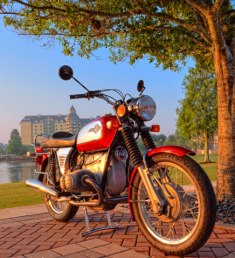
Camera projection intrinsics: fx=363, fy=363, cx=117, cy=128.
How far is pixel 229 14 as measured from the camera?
6531 millimetres

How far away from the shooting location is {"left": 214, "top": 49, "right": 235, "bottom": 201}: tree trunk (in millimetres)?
5637

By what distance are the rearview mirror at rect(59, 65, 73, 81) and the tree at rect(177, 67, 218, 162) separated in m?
28.9

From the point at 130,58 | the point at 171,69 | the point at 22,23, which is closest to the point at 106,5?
A: the point at 22,23

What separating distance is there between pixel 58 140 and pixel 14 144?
129326mm

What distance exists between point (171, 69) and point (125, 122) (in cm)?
466

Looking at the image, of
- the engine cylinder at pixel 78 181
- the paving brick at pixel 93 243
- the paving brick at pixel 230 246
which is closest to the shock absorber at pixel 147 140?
the engine cylinder at pixel 78 181

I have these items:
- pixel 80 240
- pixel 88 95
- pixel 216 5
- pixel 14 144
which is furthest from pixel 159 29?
pixel 14 144

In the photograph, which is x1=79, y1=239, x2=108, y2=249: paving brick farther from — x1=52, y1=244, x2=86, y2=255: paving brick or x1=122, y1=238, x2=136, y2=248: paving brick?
x1=122, y1=238, x2=136, y2=248: paving brick

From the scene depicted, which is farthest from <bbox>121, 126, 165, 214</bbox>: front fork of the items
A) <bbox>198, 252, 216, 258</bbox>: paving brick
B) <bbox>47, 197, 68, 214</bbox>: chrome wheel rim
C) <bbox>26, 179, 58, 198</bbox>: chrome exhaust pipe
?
<bbox>47, 197, 68, 214</bbox>: chrome wheel rim

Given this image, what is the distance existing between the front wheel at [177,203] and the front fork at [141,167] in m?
0.05

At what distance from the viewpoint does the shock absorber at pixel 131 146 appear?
357 centimetres

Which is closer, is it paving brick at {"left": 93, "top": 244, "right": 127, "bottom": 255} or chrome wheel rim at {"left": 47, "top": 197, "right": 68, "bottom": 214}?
paving brick at {"left": 93, "top": 244, "right": 127, "bottom": 255}

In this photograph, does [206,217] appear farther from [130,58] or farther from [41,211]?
[130,58]

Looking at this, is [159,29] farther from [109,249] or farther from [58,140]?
[109,249]
